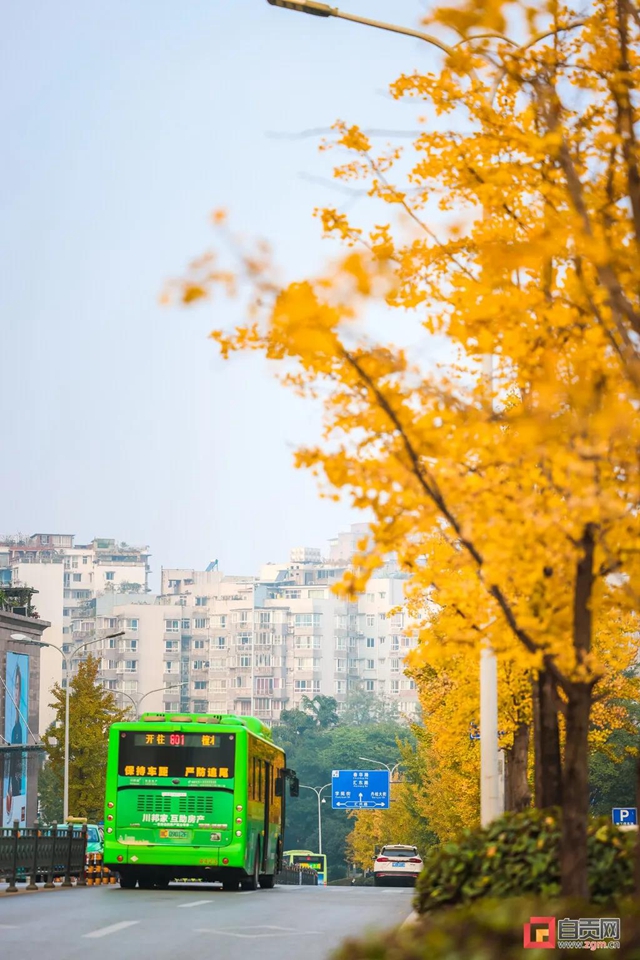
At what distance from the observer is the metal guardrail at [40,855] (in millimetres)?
26656

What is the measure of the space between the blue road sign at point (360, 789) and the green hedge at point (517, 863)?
57.8 m

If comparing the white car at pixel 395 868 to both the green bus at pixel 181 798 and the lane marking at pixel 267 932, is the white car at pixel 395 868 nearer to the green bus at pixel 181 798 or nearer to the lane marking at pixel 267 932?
the green bus at pixel 181 798

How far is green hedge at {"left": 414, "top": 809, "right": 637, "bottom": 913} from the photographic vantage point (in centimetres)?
1034

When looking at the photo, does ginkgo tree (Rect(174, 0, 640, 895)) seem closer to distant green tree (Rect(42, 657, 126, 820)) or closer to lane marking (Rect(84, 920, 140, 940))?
lane marking (Rect(84, 920, 140, 940))

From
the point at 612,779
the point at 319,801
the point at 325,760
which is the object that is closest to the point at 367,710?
the point at 325,760

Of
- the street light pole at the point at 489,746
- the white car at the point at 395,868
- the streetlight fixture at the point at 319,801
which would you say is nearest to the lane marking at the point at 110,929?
the street light pole at the point at 489,746

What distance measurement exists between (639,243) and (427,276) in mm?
3507

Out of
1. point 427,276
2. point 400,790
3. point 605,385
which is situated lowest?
point 400,790

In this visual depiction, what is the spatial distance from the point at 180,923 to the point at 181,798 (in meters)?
8.49

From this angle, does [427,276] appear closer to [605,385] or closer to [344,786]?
[605,385]

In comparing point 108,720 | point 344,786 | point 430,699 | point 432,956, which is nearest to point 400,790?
point 344,786

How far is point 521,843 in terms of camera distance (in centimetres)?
1105

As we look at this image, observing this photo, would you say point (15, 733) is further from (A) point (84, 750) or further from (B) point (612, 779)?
(B) point (612, 779)

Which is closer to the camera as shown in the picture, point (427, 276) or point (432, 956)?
point (432, 956)
